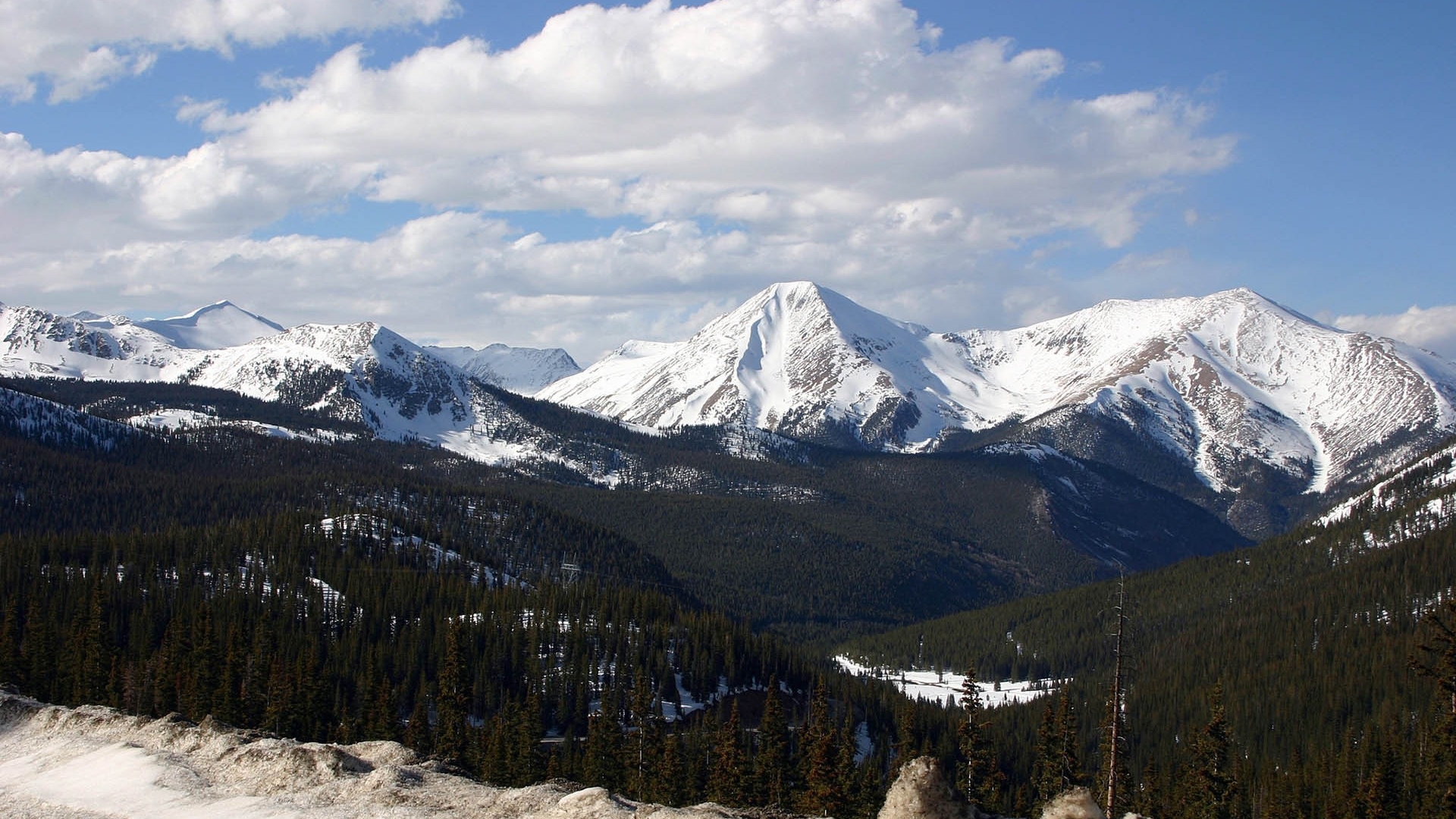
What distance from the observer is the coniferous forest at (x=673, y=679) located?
75.4 m

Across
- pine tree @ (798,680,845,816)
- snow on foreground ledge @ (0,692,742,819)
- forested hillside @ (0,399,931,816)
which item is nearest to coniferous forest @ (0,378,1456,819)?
pine tree @ (798,680,845,816)

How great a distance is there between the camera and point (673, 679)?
12594cm

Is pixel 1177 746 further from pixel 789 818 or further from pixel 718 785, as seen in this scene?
pixel 789 818

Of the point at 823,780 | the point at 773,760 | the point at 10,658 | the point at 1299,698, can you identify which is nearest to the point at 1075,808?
the point at 823,780

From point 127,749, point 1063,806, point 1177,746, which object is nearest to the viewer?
point 1063,806

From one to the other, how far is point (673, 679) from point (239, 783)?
295 feet

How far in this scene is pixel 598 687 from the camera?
4781 inches

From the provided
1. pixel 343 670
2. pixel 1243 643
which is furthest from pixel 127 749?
pixel 1243 643

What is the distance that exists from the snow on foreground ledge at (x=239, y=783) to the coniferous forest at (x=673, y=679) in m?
12.2

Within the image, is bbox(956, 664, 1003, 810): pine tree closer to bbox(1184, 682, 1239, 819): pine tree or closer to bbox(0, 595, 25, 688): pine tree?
bbox(1184, 682, 1239, 819): pine tree

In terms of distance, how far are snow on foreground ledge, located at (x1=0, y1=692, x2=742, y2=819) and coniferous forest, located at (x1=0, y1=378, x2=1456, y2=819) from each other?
12.2 m

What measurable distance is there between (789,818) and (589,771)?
151ft

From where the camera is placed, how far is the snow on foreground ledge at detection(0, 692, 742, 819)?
34.8m

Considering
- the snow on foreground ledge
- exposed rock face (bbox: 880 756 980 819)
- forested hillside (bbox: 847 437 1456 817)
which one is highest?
exposed rock face (bbox: 880 756 980 819)
